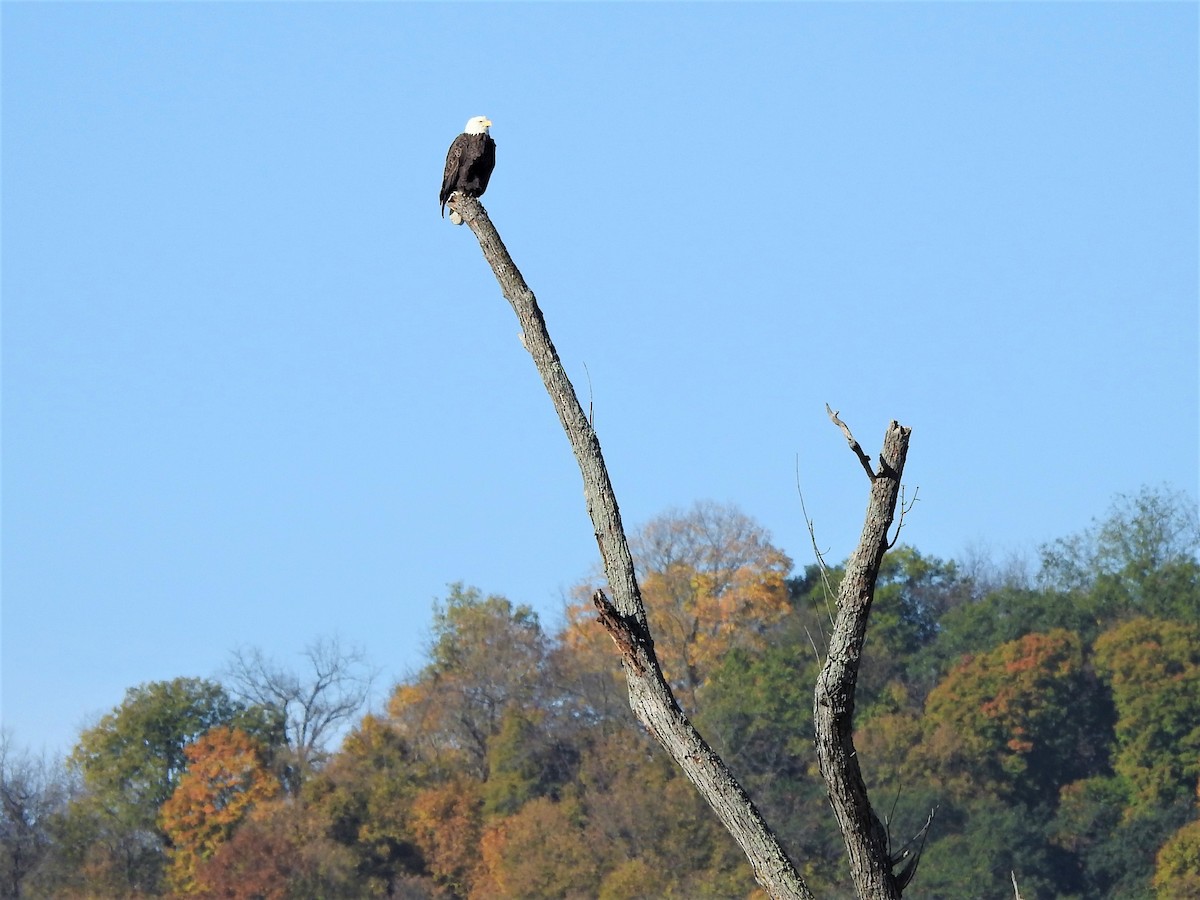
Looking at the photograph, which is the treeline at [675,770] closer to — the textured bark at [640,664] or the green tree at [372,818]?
the green tree at [372,818]

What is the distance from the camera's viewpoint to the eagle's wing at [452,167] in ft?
30.6

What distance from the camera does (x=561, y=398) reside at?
5.71 metres

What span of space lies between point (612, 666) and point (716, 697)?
16.7 feet

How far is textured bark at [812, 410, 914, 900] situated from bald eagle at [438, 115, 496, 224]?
435cm

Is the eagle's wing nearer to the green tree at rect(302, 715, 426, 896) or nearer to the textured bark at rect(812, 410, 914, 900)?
the textured bark at rect(812, 410, 914, 900)

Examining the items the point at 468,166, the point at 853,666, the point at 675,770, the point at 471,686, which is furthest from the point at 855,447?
the point at 471,686

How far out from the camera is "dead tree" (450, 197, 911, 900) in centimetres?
524

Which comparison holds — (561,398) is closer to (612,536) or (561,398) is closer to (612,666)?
(612,536)

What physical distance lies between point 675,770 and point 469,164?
32559 millimetres

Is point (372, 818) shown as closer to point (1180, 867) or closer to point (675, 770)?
point (675, 770)

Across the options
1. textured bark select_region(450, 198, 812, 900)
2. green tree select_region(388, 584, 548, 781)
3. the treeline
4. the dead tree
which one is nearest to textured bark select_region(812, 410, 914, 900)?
the dead tree

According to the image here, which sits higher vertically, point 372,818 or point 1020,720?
point 372,818

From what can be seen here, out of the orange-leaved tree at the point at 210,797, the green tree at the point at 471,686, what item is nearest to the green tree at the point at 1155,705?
the green tree at the point at 471,686

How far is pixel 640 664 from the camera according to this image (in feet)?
17.9
